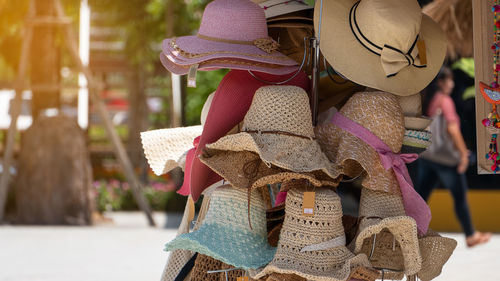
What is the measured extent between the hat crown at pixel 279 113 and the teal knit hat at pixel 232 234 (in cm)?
26

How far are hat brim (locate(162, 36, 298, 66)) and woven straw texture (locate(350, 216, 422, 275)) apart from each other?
0.71 m

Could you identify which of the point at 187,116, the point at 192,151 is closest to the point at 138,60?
the point at 187,116

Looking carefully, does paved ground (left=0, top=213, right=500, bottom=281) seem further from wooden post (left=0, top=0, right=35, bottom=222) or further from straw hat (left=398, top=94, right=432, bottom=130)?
straw hat (left=398, top=94, right=432, bottom=130)

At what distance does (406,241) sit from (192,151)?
96 centimetres

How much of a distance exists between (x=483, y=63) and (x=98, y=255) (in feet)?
14.9

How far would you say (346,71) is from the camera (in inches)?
123

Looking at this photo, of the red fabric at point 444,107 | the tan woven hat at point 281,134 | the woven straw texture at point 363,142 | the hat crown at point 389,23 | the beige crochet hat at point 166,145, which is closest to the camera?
the tan woven hat at point 281,134

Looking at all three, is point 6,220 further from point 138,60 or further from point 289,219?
point 289,219

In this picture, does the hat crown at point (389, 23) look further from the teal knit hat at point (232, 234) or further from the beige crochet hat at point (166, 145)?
the beige crochet hat at point (166, 145)

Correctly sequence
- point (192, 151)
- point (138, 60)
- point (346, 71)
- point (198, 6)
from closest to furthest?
point (346, 71) → point (192, 151) → point (198, 6) → point (138, 60)

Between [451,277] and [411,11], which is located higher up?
[411,11]

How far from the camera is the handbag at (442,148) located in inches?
289

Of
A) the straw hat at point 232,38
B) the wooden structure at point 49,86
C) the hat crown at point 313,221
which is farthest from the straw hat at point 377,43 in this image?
the wooden structure at point 49,86

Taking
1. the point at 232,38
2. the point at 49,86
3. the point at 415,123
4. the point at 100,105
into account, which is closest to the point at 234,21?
the point at 232,38
